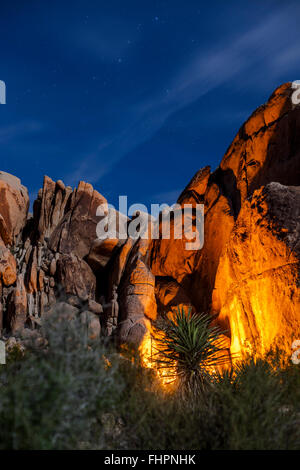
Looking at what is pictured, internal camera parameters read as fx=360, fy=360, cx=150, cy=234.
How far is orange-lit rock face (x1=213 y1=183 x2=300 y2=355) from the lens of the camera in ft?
30.7

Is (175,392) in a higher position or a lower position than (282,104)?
lower

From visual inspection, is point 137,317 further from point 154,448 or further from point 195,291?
point 154,448

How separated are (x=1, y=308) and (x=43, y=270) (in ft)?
9.93

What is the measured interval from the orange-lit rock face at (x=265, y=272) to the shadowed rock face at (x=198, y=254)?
0.03 m

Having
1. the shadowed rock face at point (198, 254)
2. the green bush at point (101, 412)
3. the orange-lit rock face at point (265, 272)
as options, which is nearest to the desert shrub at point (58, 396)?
the green bush at point (101, 412)

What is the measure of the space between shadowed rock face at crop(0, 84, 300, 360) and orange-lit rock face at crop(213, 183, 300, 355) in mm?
29

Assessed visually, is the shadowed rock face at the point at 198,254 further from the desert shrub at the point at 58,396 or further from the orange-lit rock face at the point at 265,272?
the desert shrub at the point at 58,396

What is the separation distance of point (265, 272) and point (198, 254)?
29.8 ft

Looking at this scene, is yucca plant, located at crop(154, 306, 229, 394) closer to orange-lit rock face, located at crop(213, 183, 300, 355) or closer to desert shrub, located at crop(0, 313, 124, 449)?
orange-lit rock face, located at crop(213, 183, 300, 355)

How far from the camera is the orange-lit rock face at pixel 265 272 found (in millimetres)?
9352
